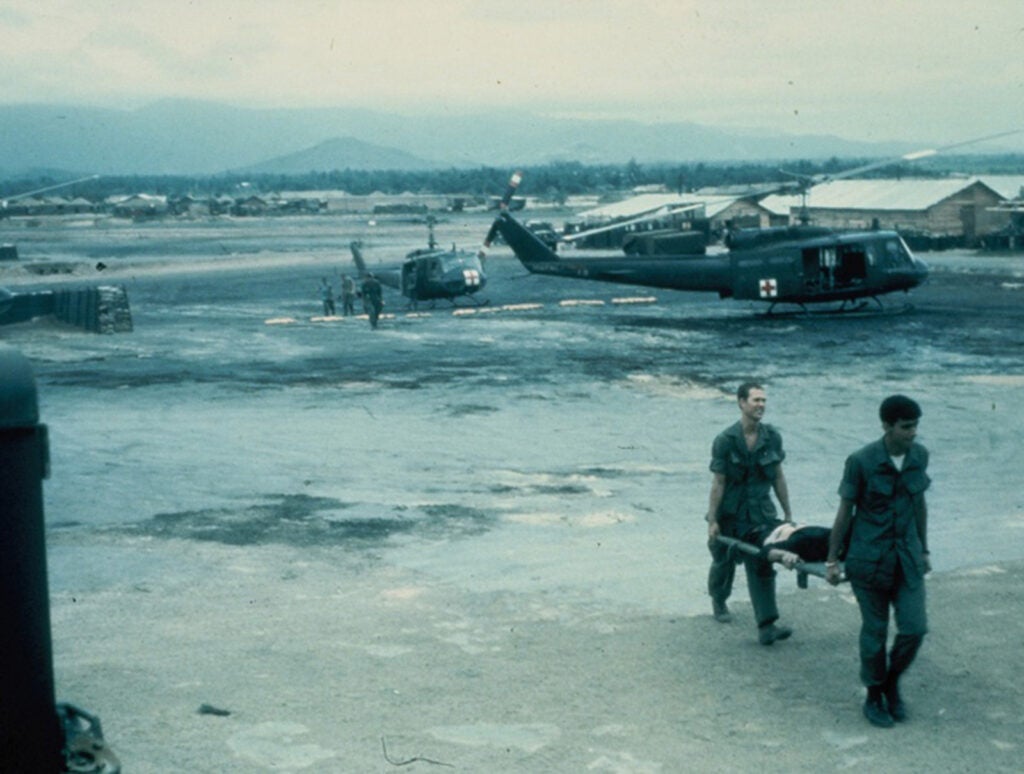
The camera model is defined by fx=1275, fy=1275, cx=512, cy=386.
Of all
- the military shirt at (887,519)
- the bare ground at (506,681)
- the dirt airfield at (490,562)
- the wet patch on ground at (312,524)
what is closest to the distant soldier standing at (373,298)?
the dirt airfield at (490,562)

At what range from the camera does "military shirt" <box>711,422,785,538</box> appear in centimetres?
840

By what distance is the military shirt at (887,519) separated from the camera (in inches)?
273

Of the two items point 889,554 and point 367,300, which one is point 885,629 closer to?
point 889,554

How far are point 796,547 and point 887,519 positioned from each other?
92 cm

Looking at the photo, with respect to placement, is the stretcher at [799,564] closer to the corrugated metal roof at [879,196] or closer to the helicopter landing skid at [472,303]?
the helicopter landing skid at [472,303]

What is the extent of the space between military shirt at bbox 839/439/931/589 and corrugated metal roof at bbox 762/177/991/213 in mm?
58822

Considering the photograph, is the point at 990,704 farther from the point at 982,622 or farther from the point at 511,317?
the point at 511,317

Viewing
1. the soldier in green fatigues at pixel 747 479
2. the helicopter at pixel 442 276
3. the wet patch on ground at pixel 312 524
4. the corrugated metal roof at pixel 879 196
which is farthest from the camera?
the corrugated metal roof at pixel 879 196

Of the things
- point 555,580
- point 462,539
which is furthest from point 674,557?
point 462,539

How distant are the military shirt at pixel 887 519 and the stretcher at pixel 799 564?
11.0 inches

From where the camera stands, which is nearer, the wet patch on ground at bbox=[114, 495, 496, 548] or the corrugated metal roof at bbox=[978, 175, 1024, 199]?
the wet patch on ground at bbox=[114, 495, 496, 548]

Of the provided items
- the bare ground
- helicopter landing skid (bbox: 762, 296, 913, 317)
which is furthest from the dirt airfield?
helicopter landing skid (bbox: 762, 296, 913, 317)

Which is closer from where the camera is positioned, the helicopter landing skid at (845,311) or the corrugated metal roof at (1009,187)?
the helicopter landing skid at (845,311)

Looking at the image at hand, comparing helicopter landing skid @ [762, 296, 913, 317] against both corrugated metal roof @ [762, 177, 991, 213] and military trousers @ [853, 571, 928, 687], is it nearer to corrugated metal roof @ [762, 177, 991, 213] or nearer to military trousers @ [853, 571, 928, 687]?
military trousers @ [853, 571, 928, 687]
